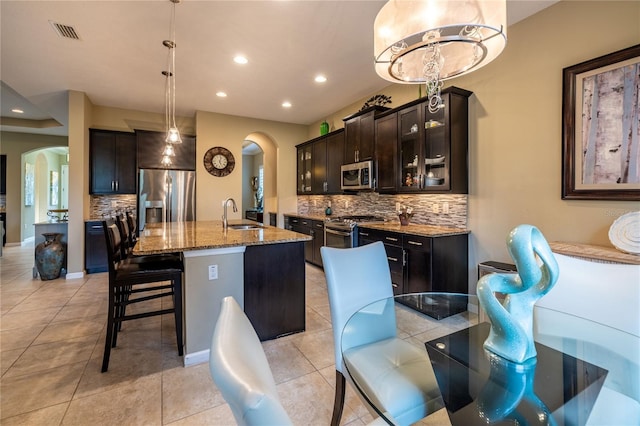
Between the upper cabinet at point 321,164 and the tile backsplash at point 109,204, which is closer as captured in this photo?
the upper cabinet at point 321,164

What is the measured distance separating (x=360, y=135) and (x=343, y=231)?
152cm

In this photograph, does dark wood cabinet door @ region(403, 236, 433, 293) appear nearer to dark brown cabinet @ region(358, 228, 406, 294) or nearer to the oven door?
dark brown cabinet @ region(358, 228, 406, 294)

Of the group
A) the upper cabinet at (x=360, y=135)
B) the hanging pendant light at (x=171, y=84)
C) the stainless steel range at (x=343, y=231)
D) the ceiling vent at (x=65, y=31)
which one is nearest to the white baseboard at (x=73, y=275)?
the hanging pendant light at (x=171, y=84)

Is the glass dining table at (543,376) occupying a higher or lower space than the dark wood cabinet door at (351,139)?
lower

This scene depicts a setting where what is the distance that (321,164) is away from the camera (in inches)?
220

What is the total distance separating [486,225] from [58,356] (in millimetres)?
4112

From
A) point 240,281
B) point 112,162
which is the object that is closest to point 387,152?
point 240,281

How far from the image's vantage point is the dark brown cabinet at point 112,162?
16.3 ft

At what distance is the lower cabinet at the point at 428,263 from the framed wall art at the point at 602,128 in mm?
1100

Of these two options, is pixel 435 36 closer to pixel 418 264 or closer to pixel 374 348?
pixel 374 348

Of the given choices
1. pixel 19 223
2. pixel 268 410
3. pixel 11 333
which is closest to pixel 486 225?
pixel 268 410

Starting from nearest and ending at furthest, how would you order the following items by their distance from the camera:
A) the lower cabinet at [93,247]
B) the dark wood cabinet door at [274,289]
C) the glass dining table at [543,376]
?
1. the glass dining table at [543,376]
2. the dark wood cabinet door at [274,289]
3. the lower cabinet at [93,247]

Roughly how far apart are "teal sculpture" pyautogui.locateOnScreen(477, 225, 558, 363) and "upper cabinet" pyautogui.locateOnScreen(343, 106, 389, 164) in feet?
10.7

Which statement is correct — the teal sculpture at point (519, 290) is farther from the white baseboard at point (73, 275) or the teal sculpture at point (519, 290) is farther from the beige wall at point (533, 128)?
the white baseboard at point (73, 275)
